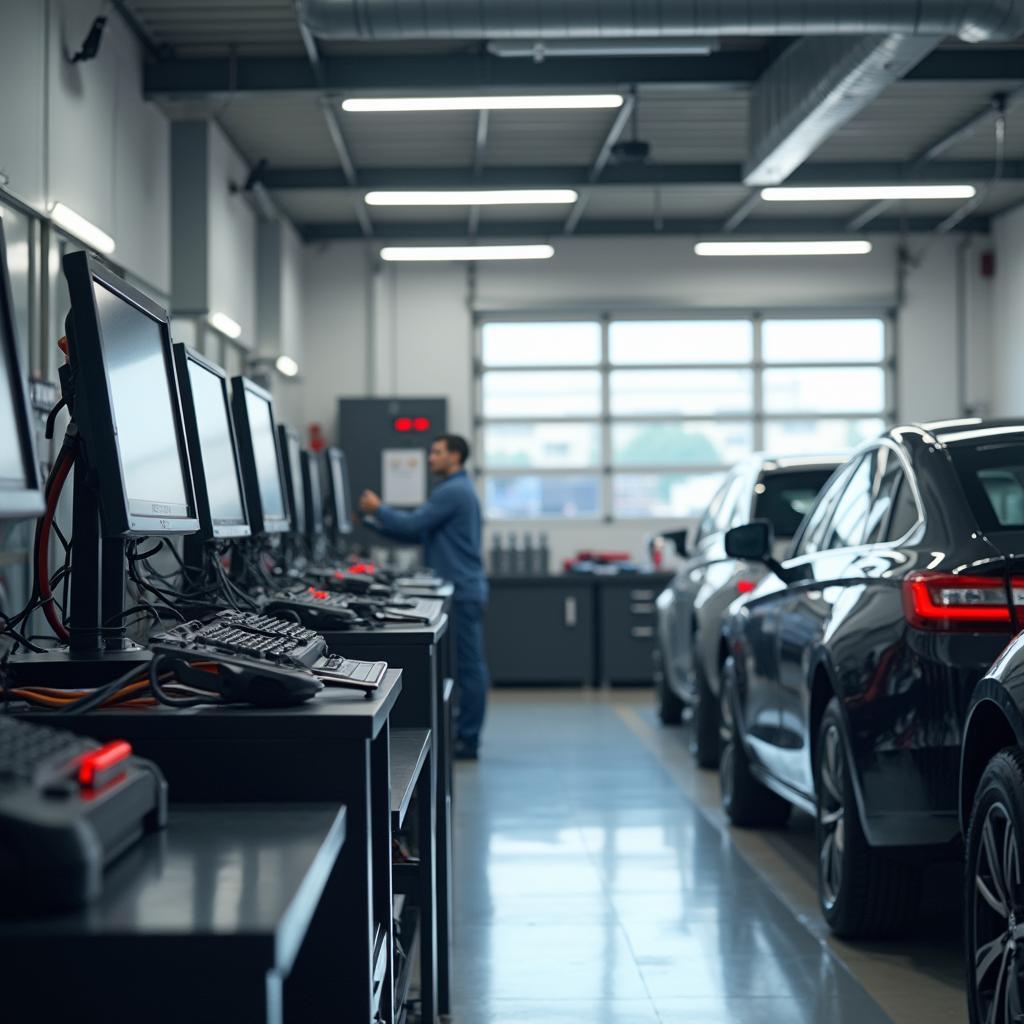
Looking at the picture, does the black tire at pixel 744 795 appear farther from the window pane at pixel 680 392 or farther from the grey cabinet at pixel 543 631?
the window pane at pixel 680 392

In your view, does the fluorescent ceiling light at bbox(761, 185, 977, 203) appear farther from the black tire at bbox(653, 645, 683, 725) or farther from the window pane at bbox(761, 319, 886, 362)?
the black tire at bbox(653, 645, 683, 725)

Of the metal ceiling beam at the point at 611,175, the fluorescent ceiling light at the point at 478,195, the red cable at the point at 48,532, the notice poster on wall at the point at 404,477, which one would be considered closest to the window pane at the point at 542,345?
the notice poster on wall at the point at 404,477

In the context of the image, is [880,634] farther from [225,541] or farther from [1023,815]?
[225,541]

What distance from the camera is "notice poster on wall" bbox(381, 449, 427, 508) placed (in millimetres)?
12680

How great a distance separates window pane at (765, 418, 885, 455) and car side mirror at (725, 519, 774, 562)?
859 centimetres

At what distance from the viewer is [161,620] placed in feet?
8.43

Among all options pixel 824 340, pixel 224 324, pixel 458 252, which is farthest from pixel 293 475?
pixel 824 340

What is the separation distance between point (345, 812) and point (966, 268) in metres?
12.8

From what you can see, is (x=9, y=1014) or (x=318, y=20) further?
(x=318, y=20)

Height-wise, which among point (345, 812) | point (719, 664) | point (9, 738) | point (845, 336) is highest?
point (845, 336)

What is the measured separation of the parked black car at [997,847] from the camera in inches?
92.8

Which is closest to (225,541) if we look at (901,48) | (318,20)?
(318,20)

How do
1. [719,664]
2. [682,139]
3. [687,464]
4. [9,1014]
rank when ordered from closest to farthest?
[9,1014] → [719,664] → [682,139] → [687,464]

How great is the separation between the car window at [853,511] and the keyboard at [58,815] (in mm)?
3106
